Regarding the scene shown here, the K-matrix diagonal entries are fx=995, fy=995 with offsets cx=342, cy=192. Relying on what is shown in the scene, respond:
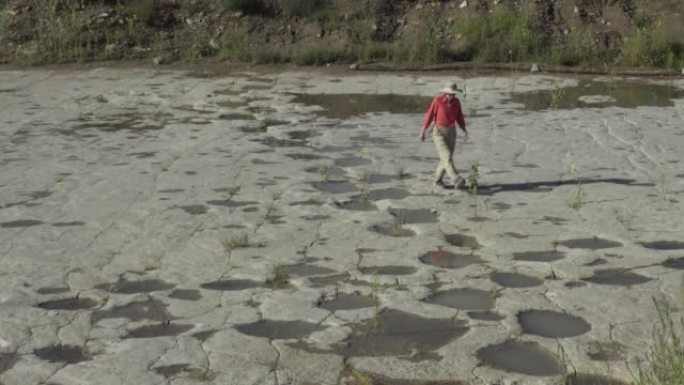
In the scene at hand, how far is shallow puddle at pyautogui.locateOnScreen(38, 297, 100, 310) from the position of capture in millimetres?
6559

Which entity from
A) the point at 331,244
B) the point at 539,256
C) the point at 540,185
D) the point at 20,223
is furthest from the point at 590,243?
the point at 20,223

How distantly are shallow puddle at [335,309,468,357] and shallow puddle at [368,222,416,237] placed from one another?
168cm

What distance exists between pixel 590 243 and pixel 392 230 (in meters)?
1.57

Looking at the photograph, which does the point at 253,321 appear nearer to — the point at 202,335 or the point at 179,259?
the point at 202,335

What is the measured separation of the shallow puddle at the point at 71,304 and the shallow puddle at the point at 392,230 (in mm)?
2445

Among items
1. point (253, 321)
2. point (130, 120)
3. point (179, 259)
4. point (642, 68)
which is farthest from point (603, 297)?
point (642, 68)

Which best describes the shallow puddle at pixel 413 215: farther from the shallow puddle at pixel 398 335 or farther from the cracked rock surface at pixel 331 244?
the shallow puddle at pixel 398 335

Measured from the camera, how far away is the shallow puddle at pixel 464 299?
6449 mm

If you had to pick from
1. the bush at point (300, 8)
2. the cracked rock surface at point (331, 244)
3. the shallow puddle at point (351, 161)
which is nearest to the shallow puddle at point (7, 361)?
the cracked rock surface at point (331, 244)

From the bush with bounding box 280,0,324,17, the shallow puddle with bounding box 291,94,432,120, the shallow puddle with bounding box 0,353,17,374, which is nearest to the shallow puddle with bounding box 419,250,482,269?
the shallow puddle with bounding box 0,353,17,374

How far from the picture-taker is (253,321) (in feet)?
20.5

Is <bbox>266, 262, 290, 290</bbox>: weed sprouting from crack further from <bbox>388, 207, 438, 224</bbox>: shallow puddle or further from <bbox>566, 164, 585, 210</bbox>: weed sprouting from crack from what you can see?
<bbox>566, 164, 585, 210</bbox>: weed sprouting from crack

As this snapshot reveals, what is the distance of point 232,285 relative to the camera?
22.6ft

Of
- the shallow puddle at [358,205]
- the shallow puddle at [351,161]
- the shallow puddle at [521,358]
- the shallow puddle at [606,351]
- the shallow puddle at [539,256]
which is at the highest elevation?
the shallow puddle at [351,161]
